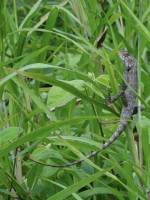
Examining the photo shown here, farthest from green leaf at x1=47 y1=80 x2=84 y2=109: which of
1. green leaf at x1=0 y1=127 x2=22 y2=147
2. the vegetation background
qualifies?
green leaf at x1=0 y1=127 x2=22 y2=147

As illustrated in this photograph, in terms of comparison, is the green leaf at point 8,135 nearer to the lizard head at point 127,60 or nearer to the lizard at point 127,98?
the lizard at point 127,98

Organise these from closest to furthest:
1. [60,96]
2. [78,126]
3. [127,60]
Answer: [60,96], [127,60], [78,126]

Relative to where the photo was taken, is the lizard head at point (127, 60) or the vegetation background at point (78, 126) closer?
the vegetation background at point (78, 126)

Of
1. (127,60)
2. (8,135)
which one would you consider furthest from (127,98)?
(8,135)

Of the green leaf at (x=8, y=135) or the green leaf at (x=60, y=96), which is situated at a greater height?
the green leaf at (x=60, y=96)

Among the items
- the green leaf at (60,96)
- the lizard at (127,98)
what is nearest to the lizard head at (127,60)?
the lizard at (127,98)

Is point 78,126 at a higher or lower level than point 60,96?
lower

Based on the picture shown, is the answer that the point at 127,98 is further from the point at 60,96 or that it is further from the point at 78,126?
the point at 78,126

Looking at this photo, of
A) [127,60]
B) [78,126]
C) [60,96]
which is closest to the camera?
[60,96]

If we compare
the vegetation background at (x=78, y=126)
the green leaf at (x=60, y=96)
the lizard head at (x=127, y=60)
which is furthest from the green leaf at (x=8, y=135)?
the lizard head at (x=127, y=60)

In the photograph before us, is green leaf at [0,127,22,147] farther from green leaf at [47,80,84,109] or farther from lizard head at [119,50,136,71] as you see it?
lizard head at [119,50,136,71]
